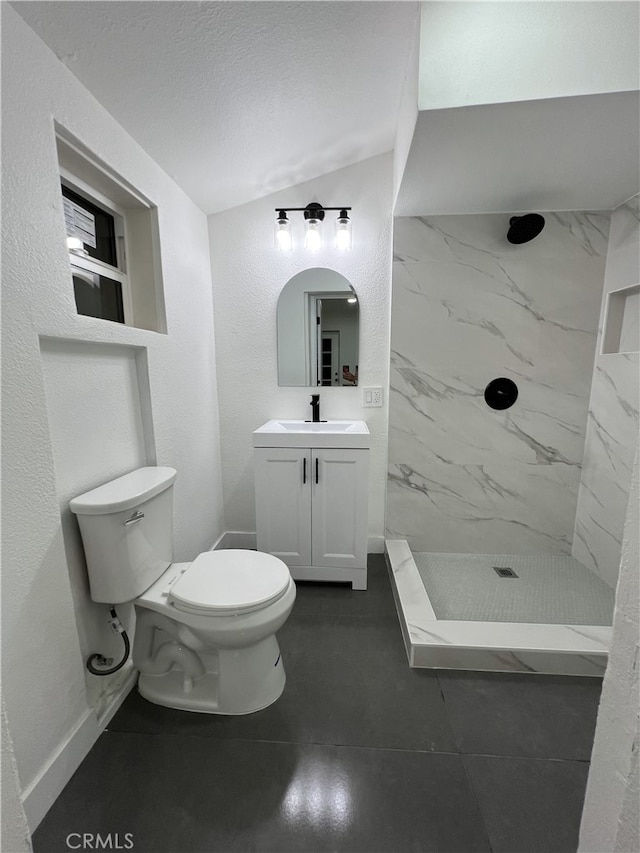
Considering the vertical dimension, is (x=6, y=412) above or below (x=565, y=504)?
above

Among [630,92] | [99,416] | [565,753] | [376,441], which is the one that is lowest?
[565,753]

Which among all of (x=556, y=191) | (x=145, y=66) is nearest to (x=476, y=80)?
(x=556, y=191)

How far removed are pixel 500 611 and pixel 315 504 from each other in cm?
104

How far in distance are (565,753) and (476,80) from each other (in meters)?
2.14

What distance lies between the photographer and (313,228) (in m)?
2.04

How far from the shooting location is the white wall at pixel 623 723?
546 millimetres

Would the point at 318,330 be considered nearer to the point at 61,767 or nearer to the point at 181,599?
the point at 181,599

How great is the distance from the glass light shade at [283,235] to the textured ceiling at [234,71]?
0.29 meters

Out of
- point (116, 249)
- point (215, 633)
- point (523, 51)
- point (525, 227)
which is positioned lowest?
point (215, 633)

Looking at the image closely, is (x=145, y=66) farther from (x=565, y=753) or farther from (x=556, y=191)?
(x=565, y=753)

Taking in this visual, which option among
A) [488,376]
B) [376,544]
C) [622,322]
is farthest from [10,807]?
[622,322]

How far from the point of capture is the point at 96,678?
1.28m

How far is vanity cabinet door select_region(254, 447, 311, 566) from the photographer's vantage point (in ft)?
6.44

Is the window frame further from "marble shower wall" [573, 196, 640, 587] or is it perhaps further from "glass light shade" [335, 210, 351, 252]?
"marble shower wall" [573, 196, 640, 587]
